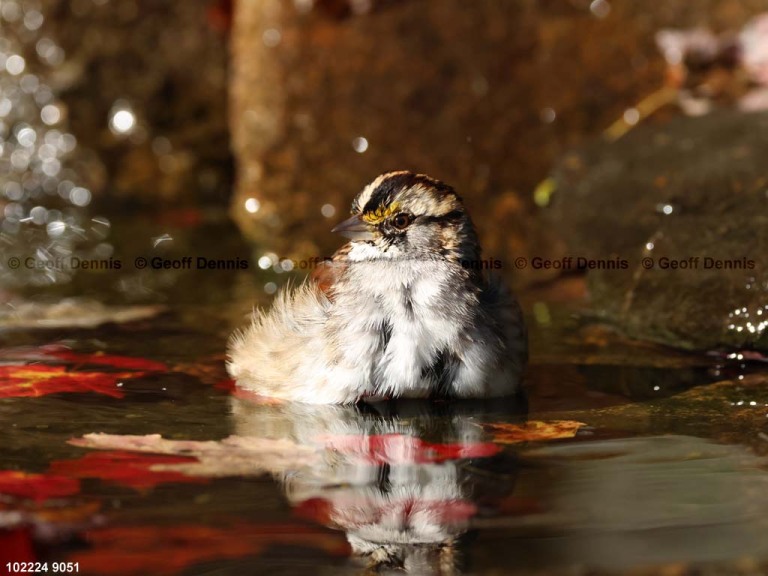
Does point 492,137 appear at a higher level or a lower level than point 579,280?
higher

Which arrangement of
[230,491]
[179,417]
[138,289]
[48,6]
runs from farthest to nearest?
[48,6] < [138,289] < [179,417] < [230,491]

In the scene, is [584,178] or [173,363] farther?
[584,178]

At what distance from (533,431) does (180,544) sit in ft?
4.67

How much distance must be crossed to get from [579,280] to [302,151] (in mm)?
1799

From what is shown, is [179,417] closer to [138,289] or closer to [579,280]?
[138,289]

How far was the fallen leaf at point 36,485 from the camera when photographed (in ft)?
9.82

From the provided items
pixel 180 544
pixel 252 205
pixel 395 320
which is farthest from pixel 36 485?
pixel 252 205

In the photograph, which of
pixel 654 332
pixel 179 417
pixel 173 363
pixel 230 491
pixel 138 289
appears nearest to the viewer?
pixel 230 491

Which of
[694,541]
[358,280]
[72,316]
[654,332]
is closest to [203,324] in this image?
[72,316]

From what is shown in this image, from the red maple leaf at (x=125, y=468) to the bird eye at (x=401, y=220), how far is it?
126cm

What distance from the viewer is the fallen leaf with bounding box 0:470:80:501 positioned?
299 cm

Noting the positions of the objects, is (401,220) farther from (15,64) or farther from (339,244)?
(15,64)

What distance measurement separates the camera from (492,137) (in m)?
6.79

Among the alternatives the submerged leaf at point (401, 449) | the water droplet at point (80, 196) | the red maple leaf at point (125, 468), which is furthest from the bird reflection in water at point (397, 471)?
the water droplet at point (80, 196)
